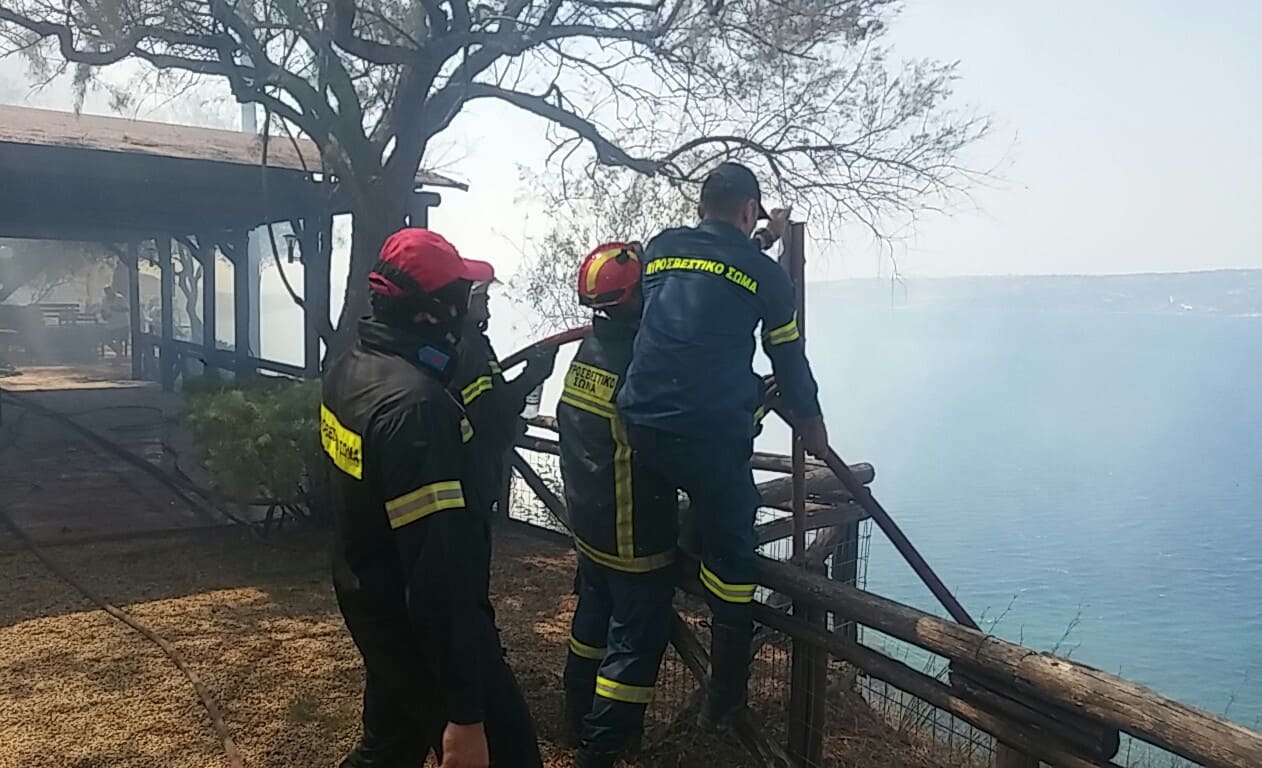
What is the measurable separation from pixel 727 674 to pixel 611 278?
1.36 meters

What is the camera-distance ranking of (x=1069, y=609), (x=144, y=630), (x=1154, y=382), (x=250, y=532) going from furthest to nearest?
(x=1154, y=382) → (x=1069, y=609) → (x=250, y=532) → (x=144, y=630)

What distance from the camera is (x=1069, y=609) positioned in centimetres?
1139

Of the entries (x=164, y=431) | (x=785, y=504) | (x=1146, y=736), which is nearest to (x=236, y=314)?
(x=164, y=431)

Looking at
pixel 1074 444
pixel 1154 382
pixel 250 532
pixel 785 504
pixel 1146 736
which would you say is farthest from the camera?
pixel 1154 382

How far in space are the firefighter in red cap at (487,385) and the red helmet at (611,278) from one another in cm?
34

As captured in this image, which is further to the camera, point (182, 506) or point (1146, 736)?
point (182, 506)

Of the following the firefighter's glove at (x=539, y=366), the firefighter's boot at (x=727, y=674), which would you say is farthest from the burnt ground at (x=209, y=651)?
the firefighter's glove at (x=539, y=366)

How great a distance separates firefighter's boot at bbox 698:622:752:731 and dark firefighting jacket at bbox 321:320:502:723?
931 mm

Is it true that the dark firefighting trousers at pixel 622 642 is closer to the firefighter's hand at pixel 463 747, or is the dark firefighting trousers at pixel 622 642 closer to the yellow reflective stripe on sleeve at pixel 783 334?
the yellow reflective stripe on sleeve at pixel 783 334

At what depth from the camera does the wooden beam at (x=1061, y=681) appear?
1.84 metres

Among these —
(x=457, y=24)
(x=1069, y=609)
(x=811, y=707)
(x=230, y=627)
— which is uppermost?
(x=457, y=24)

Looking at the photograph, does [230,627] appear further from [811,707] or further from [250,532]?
[811,707]

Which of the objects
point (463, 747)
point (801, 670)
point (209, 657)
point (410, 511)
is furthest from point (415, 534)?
point (209, 657)

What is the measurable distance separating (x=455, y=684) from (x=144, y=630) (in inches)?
141
